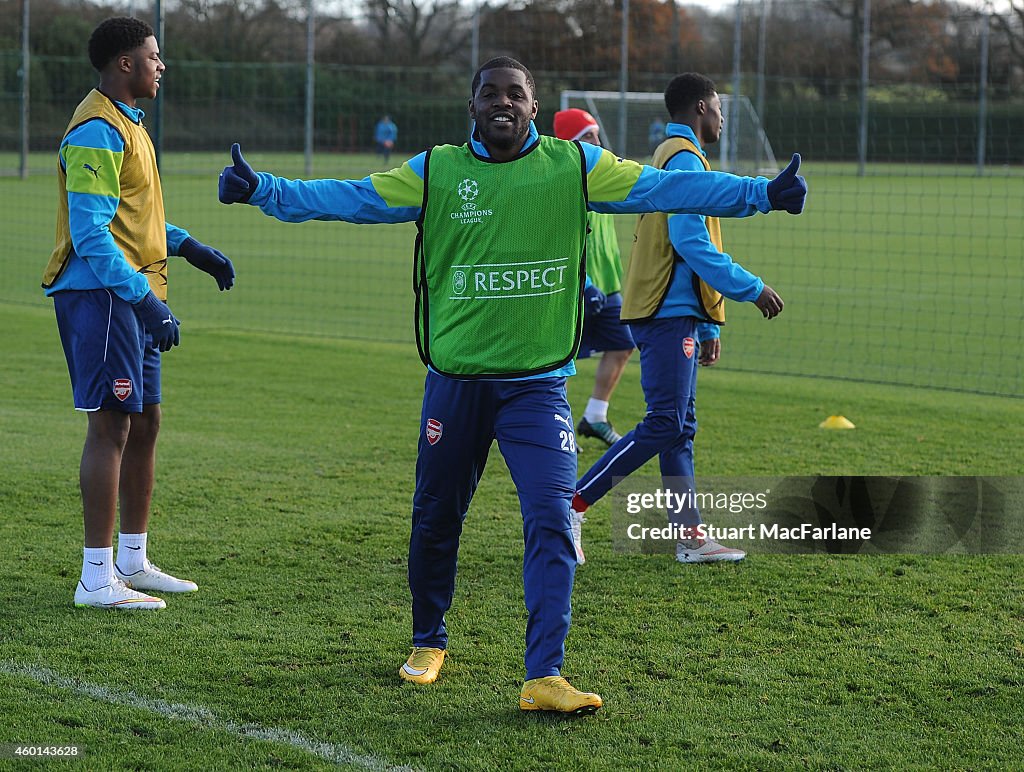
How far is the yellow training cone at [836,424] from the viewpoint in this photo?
867cm

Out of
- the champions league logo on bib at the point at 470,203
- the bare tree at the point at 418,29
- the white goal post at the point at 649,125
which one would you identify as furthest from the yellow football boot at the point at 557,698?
the bare tree at the point at 418,29

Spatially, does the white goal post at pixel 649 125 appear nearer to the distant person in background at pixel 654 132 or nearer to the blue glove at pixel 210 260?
the distant person in background at pixel 654 132

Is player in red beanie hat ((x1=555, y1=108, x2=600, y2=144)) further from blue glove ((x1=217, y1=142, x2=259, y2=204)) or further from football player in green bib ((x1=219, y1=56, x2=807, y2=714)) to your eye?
blue glove ((x1=217, y1=142, x2=259, y2=204))

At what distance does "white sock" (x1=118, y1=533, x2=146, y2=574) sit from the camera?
545 cm

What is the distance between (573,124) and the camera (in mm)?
7906

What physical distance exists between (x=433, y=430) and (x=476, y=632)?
1.00m

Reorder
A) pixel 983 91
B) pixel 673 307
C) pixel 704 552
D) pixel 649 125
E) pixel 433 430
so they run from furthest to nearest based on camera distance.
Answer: pixel 983 91 → pixel 649 125 → pixel 704 552 → pixel 673 307 → pixel 433 430

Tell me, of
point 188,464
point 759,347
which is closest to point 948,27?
point 759,347

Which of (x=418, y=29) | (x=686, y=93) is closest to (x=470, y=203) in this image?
(x=686, y=93)

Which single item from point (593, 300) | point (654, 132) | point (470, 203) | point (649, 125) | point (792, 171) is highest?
point (649, 125)

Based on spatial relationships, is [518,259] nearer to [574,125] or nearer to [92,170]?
[92,170]

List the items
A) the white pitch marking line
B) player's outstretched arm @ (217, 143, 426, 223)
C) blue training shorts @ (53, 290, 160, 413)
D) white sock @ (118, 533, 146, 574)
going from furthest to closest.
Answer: white sock @ (118, 533, 146, 574)
blue training shorts @ (53, 290, 160, 413)
player's outstretched arm @ (217, 143, 426, 223)
the white pitch marking line

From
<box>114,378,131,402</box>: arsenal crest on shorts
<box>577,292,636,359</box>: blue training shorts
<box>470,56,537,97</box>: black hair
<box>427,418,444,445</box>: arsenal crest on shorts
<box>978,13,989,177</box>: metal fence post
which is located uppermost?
<box>978,13,989,177</box>: metal fence post

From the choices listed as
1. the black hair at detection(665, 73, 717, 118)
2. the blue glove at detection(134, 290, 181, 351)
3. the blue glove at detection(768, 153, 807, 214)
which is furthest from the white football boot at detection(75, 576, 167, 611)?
the black hair at detection(665, 73, 717, 118)
